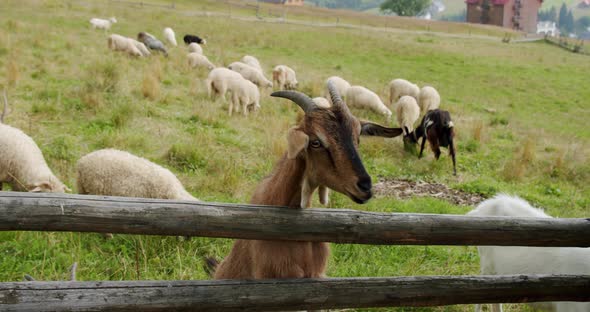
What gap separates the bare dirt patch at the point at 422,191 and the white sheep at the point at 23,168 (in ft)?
16.5

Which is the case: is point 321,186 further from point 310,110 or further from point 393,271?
point 393,271

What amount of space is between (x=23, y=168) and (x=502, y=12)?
8805 centimetres

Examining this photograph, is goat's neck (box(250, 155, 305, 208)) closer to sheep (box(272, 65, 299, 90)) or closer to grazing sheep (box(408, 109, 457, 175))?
grazing sheep (box(408, 109, 457, 175))

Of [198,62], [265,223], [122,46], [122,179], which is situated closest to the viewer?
[265,223]

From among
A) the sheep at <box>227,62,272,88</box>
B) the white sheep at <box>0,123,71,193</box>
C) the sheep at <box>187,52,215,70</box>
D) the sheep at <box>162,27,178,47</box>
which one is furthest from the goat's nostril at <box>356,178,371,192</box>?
the sheep at <box>162,27,178,47</box>

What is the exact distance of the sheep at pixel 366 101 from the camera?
45.8ft

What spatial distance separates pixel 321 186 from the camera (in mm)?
3232

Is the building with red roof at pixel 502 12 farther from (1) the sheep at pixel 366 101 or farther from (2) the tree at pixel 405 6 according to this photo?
(1) the sheep at pixel 366 101

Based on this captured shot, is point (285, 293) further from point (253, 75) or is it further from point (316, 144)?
point (253, 75)

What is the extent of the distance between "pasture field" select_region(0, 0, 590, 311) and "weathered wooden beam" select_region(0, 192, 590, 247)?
1.92 meters

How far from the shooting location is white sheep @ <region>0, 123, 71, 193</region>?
6.33 metres

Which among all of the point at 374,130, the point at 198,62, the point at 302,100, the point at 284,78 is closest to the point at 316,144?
the point at 302,100

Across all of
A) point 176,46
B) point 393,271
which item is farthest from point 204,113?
point 176,46

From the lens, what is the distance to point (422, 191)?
8914mm
